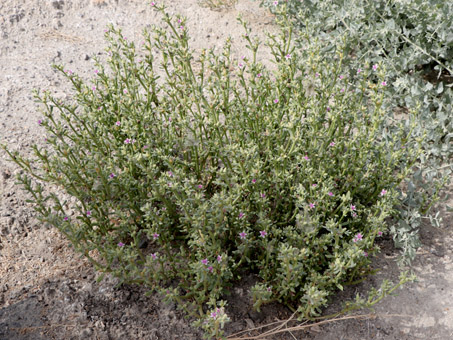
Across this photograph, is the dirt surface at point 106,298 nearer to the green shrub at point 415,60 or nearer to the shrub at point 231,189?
the shrub at point 231,189

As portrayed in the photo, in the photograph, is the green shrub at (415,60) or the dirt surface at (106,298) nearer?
the dirt surface at (106,298)

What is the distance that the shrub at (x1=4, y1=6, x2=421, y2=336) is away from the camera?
240 cm

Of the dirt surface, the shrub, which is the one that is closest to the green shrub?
the dirt surface

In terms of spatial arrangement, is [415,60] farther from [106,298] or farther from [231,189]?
[106,298]

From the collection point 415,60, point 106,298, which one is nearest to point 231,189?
point 106,298

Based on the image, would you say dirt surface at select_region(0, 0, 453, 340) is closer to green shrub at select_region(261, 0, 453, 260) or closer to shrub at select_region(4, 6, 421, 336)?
shrub at select_region(4, 6, 421, 336)

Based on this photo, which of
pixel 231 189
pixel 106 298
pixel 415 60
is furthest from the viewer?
pixel 415 60

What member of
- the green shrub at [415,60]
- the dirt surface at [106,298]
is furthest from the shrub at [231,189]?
the green shrub at [415,60]

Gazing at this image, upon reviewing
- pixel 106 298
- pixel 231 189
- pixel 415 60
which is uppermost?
pixel 415 60

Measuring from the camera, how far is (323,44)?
405 cm

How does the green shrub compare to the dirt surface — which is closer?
the dirt surface

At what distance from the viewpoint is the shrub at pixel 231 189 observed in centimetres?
240

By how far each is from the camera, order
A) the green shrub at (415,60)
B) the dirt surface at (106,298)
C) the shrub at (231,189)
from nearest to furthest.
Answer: the shrub at (231,189) < the dirt surface at (106,298) < the green shrub at (415,60)

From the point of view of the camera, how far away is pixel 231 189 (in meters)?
2.56
